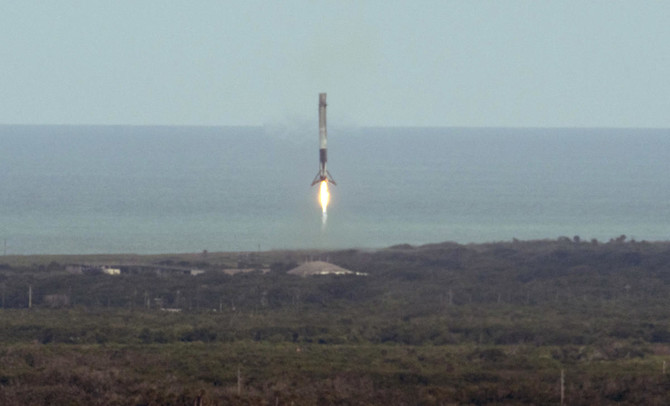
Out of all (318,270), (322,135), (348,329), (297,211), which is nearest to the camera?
(322,135)

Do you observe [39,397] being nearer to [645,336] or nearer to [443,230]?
[645,336]

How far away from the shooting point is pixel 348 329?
50156 mm

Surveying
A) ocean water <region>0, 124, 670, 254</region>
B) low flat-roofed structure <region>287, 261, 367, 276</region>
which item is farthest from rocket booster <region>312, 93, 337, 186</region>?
ocean water <region>0, 124, 670, 254</region>

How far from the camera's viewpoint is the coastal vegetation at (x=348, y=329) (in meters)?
37.8

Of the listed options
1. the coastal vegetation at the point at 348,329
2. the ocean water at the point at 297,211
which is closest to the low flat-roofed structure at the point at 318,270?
the coastal vegetation at the point at 348,329

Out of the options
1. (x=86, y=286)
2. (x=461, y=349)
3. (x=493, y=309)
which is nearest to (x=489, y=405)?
(x=461, y=349)

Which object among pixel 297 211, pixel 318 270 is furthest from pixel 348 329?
pixel 297 211

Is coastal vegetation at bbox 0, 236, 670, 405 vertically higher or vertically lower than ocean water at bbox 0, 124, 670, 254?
lower

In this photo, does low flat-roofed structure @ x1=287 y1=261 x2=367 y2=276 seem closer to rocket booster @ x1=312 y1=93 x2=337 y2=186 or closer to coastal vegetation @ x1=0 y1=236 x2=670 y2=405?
coastal vegetation @ x1=0 y1=236 x2=670 y2=405

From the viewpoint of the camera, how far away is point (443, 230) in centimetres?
12275

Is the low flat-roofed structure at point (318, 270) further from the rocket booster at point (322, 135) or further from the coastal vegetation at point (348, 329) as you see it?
the rocket booster at point (322, 135)

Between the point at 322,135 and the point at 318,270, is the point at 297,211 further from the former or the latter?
the point at 322,135

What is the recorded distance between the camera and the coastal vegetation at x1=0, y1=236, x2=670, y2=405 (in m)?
37.8

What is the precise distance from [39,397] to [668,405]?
64.8 feet
